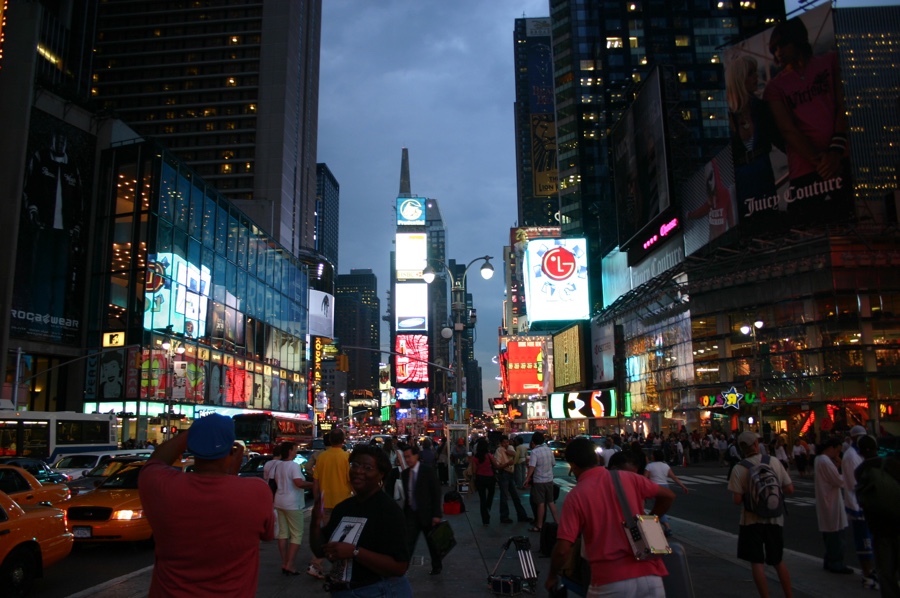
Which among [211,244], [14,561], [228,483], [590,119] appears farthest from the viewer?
[590,119]

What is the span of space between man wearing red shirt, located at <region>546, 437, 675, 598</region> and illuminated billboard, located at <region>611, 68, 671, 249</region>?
2011 inches

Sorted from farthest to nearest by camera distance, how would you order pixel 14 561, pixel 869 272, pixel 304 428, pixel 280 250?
pixel 280 250
pixel 304 428
pixel 869 272
pixel 14 561

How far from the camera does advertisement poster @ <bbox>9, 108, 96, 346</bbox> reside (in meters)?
47.8

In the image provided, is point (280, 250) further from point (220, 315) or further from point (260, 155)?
point (260, 155)

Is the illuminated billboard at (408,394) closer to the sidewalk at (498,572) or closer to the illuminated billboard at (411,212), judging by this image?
the illuminated billboard at (411,212)

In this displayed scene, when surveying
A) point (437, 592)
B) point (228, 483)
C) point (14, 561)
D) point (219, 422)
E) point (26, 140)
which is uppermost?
point (26, 140)

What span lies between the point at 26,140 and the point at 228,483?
5375 centimetres

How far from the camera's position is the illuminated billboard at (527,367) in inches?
4058

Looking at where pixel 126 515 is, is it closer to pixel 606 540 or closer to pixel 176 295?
pixel 606 540

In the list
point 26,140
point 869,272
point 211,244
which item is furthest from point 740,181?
point 26,140

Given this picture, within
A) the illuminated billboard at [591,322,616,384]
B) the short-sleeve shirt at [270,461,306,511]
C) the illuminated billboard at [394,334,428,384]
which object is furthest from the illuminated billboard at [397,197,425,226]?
the short-sleeve shirt at [270,461,306,511]

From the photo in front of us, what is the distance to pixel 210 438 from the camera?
12.3ft

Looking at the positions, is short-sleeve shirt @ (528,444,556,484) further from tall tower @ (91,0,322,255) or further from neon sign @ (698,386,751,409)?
tall tower @ (91,0,322,255)

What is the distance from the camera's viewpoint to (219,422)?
3.86 meters
